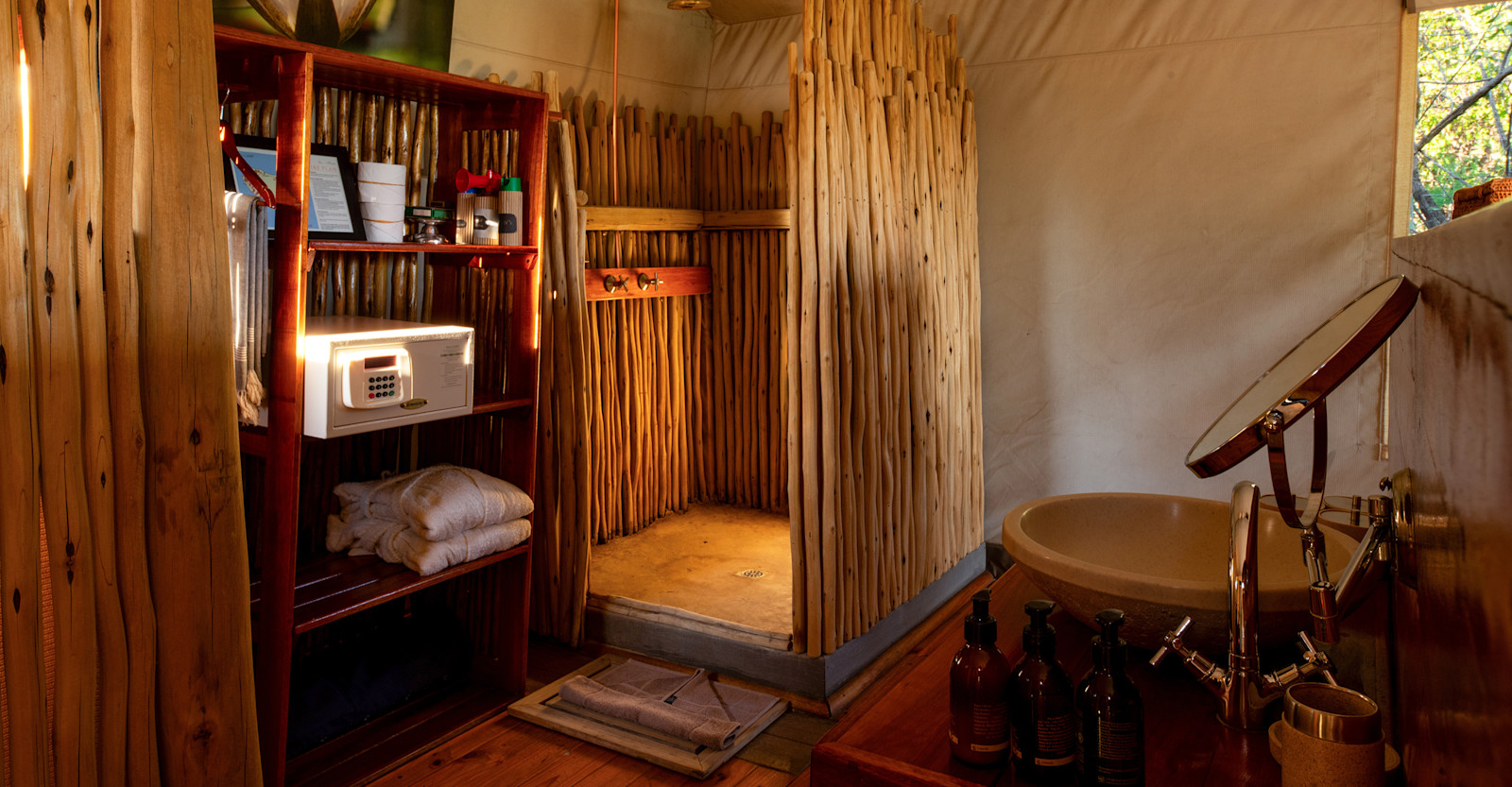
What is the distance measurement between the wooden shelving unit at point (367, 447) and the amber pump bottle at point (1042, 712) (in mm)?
2007

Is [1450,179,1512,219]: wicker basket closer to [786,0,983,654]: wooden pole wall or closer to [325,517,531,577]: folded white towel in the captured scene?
[786,0,983,654]: wooden pole wall

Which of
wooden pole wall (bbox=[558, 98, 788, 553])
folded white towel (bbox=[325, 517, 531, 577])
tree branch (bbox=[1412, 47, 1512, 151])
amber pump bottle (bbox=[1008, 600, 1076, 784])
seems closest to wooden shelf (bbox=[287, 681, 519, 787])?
folded white towel (bbox=[325, 517, 531, 577])

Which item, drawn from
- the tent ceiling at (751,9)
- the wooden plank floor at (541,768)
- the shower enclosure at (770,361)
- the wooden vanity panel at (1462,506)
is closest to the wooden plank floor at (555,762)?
the wooden plank floor at (541,768)

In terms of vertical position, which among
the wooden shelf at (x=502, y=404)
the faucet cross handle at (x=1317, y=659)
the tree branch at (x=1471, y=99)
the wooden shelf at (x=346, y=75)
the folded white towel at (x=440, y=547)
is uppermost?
the tree branch at (x=1471, y=99)

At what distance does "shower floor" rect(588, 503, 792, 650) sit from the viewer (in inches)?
145

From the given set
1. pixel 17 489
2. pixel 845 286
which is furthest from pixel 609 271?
pixel 17 489

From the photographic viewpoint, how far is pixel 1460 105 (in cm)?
384

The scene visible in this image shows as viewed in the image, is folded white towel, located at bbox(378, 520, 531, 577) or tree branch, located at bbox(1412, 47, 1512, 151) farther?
tree branch, located at bbox(1412, 47, 1512, 151)

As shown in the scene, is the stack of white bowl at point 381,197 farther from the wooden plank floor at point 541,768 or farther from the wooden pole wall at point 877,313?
the wooden plank floor at point 541,768

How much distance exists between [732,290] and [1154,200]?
2.11 meters

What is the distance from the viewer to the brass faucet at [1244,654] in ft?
4.26

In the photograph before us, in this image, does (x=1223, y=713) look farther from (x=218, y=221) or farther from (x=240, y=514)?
(x=218, y=221)

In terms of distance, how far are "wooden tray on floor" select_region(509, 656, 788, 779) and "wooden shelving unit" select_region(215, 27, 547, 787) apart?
15 centimetres

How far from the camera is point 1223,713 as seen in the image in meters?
1.44
